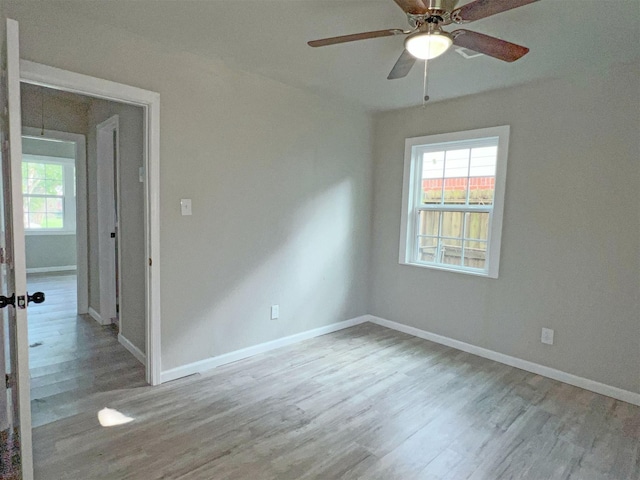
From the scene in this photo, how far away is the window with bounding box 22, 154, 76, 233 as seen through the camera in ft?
21.9

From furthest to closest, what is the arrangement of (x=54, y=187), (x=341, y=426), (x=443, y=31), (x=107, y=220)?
(x=54, y=187), (x=107, y=220), (x=341, y=426), (x=443, y=31)

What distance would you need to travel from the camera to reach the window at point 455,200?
336 centimetres

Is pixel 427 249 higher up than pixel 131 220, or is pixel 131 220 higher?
pixel 131 220

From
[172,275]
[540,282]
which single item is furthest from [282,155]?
[540,282]

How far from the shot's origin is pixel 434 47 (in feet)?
5.66

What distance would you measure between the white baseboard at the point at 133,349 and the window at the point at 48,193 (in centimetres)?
466

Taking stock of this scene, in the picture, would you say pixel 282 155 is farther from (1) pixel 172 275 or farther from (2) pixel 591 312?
(2) pixel 591 312

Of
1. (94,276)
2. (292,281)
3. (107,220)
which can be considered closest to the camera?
(292,281)

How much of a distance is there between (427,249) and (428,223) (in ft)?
0.92

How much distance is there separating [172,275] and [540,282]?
3.00m

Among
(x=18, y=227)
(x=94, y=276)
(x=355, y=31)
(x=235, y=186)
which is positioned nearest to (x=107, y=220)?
(x=94, y=276)

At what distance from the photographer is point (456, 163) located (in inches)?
145

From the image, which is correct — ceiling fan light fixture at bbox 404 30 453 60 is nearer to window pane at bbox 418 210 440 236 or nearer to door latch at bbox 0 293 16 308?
door latch at bbox 0 293 16 308

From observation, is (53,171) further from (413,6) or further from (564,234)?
(564,234)
